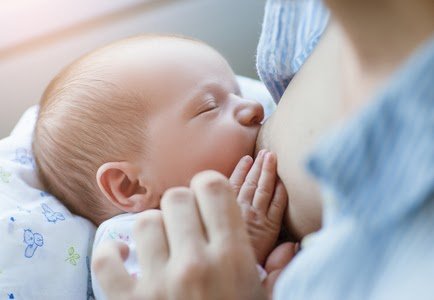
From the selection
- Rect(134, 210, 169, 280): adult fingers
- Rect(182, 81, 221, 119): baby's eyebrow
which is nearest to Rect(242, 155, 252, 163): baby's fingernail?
Rect(182, 81, 221, 119): baby's eyebrow

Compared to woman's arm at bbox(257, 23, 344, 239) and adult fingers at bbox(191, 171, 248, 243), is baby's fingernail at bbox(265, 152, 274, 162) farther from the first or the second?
adult fingers at bbox(191, 171, 248, 243)

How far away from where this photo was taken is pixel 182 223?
1.87 feet

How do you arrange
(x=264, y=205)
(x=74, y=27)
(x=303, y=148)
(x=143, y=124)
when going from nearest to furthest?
(x=303, y=148)
(x=264, y=205)
(x=143, y=124)
(x=74, y=27)

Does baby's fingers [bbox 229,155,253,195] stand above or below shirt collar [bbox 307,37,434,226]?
below

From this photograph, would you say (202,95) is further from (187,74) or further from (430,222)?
(430,222)

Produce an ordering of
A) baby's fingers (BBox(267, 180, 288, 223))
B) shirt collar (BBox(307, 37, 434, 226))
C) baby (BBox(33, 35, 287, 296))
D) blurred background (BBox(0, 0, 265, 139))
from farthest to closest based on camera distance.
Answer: blurred background (BBox(0, 0, 265, 139)) < baby (BBox(33, 35, 287, 296)) < baby's fingers (BBox(267, 180, 288, 223)) < shirt collar (BBox(307, 37, 434, 226))

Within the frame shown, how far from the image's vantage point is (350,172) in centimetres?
46

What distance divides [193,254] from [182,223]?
37mm

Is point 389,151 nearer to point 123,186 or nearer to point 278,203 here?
point 278,203

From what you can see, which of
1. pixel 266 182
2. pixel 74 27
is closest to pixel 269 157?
pixel 266 182

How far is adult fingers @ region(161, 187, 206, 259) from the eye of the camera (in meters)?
0.56

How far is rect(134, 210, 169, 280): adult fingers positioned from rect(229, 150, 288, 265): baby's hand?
0.64 feet

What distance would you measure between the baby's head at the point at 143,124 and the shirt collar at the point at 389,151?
1.40ft

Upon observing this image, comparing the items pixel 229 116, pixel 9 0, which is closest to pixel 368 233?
pixel 229 116
